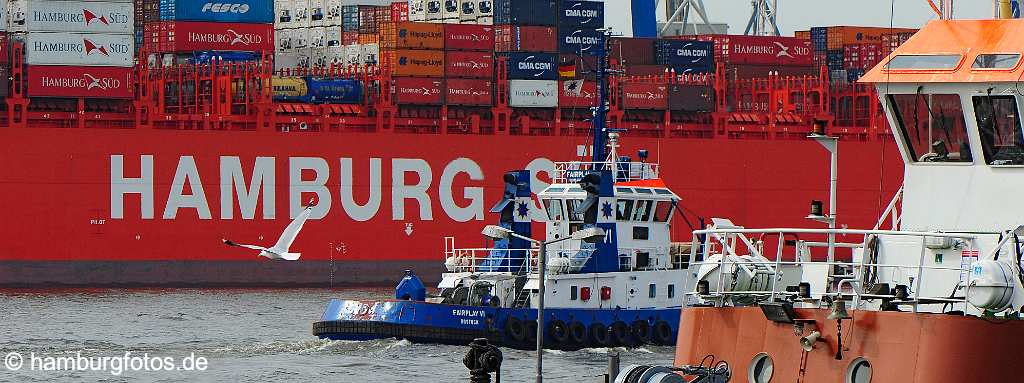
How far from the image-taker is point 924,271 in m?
11.4

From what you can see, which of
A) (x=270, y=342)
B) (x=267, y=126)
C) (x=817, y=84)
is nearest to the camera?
(x=270, y=342)

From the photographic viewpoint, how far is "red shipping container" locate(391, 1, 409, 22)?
2179 inches

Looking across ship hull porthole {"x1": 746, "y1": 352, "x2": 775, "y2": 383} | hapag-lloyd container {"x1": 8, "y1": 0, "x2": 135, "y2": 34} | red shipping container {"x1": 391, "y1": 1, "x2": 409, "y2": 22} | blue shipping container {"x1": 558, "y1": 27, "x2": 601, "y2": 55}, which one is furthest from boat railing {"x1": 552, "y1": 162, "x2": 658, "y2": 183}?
red shipping container {"x1": 391, "y1": 1, "x2": 409, "y2": 22}

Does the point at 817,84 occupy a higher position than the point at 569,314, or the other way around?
the point at 817,84

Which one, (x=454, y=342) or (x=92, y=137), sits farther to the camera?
(x=92, y=137)

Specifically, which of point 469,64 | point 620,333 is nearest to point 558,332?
point 620,333

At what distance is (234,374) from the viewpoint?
2480 cm

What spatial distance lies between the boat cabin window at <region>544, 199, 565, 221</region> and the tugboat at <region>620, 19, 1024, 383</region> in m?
15.4

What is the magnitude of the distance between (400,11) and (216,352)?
95.1ft

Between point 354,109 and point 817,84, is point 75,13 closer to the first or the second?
point 354,109

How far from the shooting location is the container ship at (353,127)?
44812 mm

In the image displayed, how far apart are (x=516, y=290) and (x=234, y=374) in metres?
4.81

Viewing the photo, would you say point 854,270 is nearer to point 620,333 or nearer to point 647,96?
point 620,333

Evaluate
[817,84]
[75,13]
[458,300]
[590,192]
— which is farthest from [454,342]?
[817,84]
